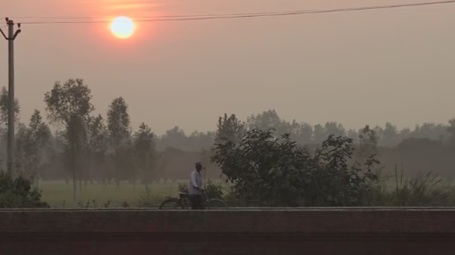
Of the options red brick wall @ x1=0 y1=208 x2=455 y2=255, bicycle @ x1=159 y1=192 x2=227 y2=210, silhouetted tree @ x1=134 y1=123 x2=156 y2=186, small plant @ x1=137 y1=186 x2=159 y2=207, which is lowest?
red brick wall @ x1=0 y1=208 x2=455 y2=255

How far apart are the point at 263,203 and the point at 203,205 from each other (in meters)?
3.00

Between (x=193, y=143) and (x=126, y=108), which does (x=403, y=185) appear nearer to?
(x=126, y=108)

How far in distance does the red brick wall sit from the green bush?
23.0ft

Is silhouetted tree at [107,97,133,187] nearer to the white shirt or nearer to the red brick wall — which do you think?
the white shirt

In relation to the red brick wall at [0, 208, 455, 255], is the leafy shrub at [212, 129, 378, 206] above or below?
above

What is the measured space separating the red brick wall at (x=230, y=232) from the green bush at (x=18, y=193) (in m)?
7.02

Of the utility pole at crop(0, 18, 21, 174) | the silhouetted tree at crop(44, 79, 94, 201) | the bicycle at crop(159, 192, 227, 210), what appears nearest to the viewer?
the bicycle at crop(159, 192, 227, 210)

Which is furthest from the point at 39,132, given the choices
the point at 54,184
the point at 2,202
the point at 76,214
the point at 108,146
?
the point at 76,214

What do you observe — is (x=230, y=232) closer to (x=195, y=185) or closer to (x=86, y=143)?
(x=195, y=185)

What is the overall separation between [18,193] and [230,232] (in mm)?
10584

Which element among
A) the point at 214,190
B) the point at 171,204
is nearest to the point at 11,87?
the point at 214,190

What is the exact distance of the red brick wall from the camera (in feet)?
35.5

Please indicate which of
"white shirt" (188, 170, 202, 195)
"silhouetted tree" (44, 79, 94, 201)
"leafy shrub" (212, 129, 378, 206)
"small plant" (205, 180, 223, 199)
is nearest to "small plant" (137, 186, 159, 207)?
"small plant" (205, 180, 223, 199)

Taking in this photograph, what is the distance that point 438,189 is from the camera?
20.5 m
